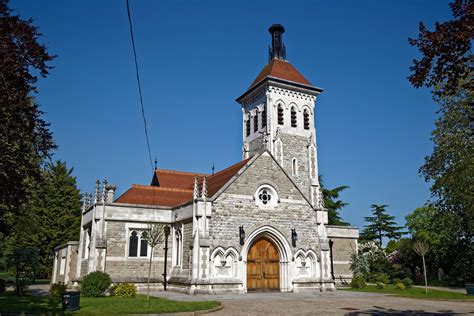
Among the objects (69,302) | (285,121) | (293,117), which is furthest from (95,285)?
(293,117)

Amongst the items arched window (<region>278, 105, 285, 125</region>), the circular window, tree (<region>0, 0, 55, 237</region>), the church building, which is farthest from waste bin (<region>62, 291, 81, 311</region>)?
arched window (<region>278, 105, 285, 125</region>)

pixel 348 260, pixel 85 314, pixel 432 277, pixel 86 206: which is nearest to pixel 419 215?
pixel 432 277

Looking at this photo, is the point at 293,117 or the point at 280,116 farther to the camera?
the point at 293,117

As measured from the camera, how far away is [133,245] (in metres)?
25.0

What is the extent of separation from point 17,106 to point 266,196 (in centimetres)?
1620

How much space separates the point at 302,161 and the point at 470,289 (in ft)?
57.5

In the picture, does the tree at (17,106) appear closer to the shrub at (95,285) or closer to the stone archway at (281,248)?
the shrub at (95,285)

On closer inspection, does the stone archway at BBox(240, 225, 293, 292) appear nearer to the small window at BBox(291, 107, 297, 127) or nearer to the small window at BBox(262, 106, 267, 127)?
the small window at BBox(262, 106, 267, 127)

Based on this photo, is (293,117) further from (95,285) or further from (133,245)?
(95,285)

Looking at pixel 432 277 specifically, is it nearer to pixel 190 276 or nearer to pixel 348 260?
pixel 348 260

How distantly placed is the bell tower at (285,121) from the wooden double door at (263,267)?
11.9 meters

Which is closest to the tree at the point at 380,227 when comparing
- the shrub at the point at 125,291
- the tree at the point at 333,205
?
the tree at the point at 333,205

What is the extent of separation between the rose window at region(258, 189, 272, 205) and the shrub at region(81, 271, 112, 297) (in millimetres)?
9716

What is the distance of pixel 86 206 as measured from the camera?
28672 mm
